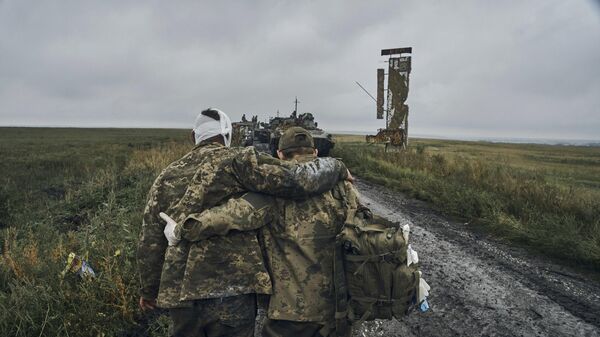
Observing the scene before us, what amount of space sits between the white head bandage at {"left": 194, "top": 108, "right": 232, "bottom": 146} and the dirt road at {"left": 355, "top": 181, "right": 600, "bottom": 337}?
2.11m

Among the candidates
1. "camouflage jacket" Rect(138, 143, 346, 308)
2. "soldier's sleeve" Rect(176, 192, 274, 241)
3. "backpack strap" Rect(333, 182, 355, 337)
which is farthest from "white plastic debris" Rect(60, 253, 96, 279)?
"backpack strap" Rect(333, 182, 355, 337)

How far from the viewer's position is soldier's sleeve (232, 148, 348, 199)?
1808 millimetres

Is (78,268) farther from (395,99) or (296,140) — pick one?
(395,99)

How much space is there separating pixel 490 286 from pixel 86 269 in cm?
408

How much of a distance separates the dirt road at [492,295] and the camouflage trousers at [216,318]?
149 centimetres

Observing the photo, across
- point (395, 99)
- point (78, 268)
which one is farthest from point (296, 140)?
point (395, 99)

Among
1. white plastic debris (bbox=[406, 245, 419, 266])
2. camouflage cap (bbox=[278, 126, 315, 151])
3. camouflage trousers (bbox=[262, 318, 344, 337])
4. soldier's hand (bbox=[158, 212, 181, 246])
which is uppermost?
camouflage cap (bbox=[278, 126, 315, 151])

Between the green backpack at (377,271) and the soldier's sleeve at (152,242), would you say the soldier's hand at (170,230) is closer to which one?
the soldier's sleeve at (152,242)

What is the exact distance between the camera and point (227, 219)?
1.77m

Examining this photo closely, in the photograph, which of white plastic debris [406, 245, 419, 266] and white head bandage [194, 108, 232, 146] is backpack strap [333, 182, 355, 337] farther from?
white head bandage [194, 108, 232, 146]

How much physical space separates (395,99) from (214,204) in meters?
13.5

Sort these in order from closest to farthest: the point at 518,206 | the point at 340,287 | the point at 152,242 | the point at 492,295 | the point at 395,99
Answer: the point at 340,287 → the point at 152,242 → the point at 492,295 → the point at 518,206 → the point at 395,99

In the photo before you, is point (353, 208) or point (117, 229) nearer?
point (353, 208)

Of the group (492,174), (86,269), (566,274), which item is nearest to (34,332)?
(86,269)
